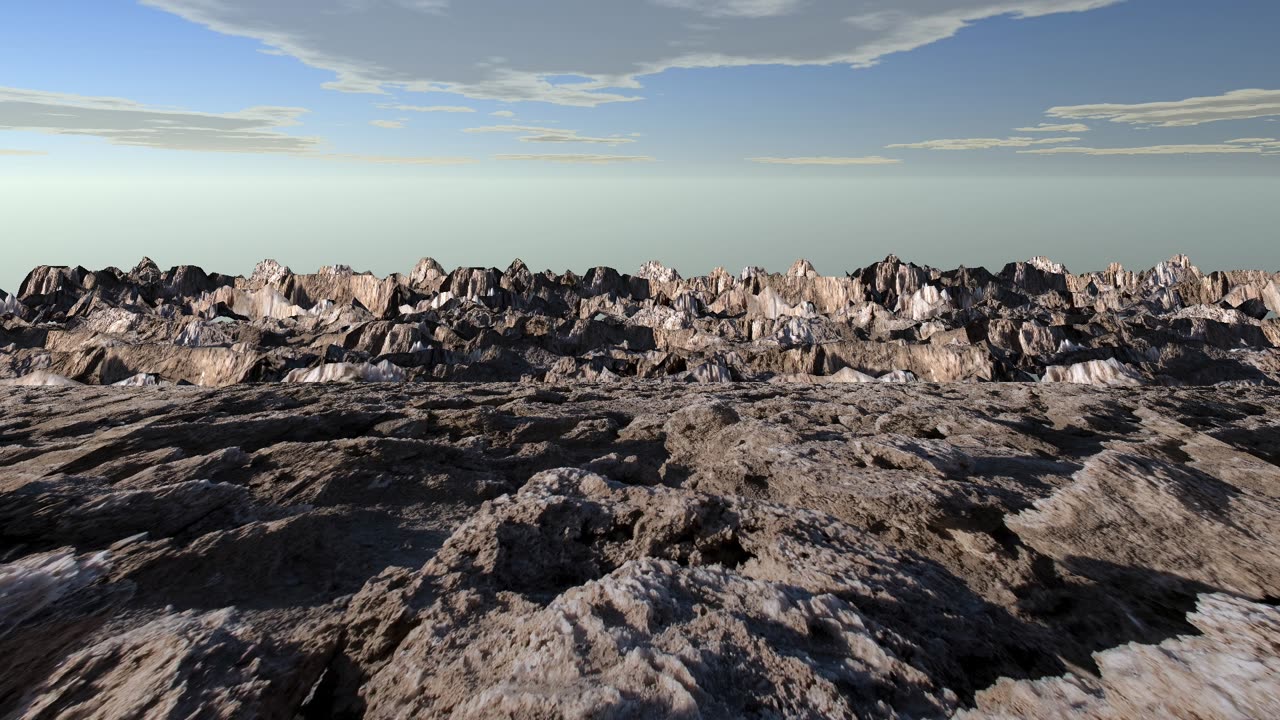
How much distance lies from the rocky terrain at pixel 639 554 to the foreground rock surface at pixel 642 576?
0.09 ft

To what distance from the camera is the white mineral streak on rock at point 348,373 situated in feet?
80.3

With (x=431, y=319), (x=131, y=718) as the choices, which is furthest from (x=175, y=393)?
(x=431, y=319)

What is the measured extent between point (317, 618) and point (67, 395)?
48.7ft

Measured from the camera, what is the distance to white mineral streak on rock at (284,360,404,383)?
80.3 feet

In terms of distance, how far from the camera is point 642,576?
4.35 meters

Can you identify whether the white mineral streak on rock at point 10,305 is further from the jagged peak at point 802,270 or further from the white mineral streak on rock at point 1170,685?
the white mineral streak on rock at point 1170,685

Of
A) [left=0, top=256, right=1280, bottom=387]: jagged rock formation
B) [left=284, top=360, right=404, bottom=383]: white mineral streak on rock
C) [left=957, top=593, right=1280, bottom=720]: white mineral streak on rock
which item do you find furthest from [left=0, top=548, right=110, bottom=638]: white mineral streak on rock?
[left=284, top=360, right=404, bottom=383]: white mineral streak on rock

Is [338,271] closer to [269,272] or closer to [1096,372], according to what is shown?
[269,272]

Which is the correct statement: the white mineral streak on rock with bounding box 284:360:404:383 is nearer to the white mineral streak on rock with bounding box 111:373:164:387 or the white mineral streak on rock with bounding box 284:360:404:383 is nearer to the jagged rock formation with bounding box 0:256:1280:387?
the jagged rock formation with bounding box 0:256:1280:387

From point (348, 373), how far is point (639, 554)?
73.0 feet

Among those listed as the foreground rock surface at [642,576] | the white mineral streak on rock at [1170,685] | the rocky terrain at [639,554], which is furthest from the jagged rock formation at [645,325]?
the white mineral streak on rock at [1170,685]

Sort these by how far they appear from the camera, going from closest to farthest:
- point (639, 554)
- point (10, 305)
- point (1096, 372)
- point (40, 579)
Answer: point (40, 579) → point (639, 554) → point (1096, 372) → point (10, 305)

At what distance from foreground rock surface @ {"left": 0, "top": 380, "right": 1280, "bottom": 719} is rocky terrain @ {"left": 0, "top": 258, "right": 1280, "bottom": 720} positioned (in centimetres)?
3

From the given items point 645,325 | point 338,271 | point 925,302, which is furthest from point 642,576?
point 338,271
